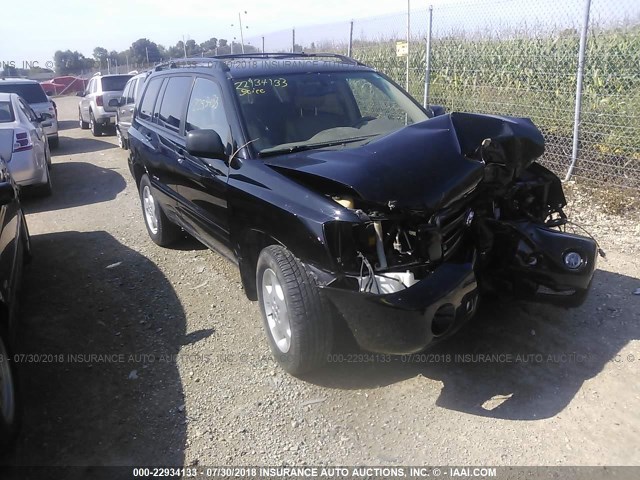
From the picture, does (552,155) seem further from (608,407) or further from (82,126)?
(82,126)

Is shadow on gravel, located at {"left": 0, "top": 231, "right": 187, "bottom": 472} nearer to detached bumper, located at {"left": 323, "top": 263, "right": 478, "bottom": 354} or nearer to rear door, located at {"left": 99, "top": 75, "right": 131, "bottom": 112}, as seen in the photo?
detached bumper, located at {"left": 323, "top": 263, "right": 478, "bottom": 354}

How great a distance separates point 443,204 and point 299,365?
1.29 meters

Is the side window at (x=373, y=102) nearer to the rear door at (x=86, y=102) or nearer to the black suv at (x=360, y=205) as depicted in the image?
the black suv at (x=360, y=205)

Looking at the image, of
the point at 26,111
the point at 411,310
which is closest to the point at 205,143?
the point at 411,310

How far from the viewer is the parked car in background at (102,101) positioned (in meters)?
15.3

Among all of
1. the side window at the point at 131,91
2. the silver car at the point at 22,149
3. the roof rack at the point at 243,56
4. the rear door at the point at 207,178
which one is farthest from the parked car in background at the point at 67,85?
the rear door at the point at 207,178

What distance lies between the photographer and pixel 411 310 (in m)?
2.78

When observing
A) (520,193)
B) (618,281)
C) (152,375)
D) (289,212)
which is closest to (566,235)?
(520,193)

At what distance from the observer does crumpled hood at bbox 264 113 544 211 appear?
2.96 meters

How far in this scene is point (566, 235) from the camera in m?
3.42

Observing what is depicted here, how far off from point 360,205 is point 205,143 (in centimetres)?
133

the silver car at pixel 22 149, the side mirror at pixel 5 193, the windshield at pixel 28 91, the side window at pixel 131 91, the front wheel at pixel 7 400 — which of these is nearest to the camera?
the front wheel at pixel 7 400

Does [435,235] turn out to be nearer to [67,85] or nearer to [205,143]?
[205,143]

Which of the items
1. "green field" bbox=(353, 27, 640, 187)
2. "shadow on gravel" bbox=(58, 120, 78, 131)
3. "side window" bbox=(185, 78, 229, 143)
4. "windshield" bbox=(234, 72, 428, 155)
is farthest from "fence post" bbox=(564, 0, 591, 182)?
"shadow on gravel" bbox=(58, 120, 78, 131)
